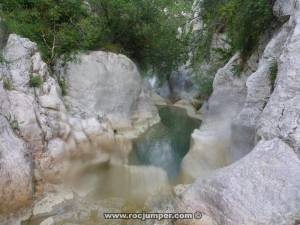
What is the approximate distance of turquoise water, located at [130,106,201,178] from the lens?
34.5 feet

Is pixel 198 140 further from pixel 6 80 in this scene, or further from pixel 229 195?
pixel 6 80

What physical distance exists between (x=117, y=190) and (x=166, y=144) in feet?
16.2

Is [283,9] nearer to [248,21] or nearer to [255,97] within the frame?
[248,21]

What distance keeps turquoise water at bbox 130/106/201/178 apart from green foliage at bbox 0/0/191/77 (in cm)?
411

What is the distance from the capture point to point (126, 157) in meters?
10.5

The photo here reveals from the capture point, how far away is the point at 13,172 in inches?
266

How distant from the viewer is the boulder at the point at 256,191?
5086 millimetres

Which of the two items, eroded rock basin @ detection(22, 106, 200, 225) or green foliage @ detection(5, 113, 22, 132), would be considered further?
green foliage @ detection(5, 113, 22, 132)

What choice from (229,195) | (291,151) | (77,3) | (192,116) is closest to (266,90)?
(291,151)

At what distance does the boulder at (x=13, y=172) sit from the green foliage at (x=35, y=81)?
1944mm

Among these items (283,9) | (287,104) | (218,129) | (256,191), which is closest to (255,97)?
(287,104)

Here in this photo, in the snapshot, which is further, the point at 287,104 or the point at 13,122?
the point at 13,122

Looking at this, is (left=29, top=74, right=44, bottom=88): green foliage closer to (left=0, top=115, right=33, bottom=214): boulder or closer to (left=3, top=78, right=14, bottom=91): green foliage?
(left=3, top=78, right=14, bottom=91): green foliage

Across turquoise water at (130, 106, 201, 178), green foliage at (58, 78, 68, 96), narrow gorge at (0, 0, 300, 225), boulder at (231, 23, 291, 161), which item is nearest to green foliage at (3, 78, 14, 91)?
narrow gorge at (0, 0, 300, 225)
